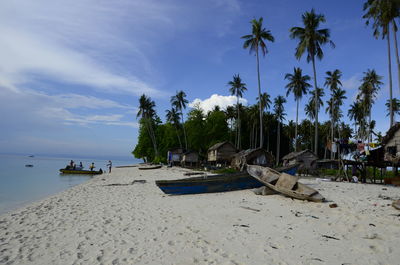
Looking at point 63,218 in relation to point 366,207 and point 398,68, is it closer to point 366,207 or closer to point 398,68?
point 366,207

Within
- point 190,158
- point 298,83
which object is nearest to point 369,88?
point 298,83

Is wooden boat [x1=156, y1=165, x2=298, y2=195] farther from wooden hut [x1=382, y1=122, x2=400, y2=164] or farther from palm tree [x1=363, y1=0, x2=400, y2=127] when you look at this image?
palm tree [x1=363, y1=0, x2=400, y2=127]

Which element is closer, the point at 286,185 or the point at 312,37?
the point at 286,185

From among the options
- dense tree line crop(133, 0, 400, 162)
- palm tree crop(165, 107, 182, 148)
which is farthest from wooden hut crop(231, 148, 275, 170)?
palm tree crop(165, 107, 182, 148)

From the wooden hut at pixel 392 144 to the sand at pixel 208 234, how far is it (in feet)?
36.6

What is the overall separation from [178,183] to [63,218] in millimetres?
5645

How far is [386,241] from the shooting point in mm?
5570

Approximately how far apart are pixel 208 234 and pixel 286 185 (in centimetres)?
642

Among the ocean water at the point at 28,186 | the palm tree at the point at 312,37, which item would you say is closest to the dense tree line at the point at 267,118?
the palm tree at the point at 312,37

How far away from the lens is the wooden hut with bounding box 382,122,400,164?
18141 millimetres

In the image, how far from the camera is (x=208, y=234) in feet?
21.1

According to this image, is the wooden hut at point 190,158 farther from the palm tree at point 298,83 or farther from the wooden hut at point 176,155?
the palm tree at point 298,83

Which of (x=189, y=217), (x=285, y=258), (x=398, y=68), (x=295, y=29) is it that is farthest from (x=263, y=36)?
(x=285, y=258)

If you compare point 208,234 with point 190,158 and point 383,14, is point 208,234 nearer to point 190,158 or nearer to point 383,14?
point 383,14
